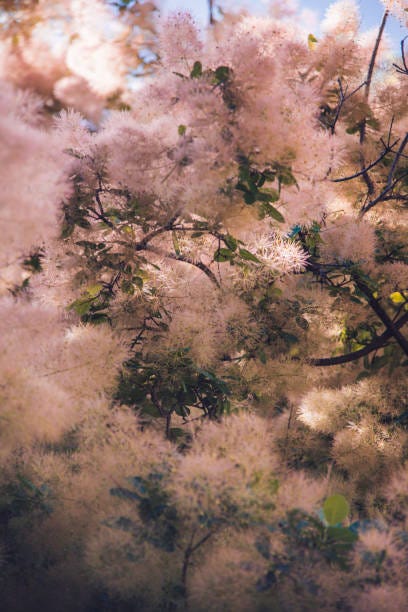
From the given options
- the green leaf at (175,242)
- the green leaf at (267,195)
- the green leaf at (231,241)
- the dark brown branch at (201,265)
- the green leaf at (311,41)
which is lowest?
the dark brown branch at (201,265)

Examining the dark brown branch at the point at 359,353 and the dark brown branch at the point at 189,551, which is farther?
the dark brown branch at the point at 359,353

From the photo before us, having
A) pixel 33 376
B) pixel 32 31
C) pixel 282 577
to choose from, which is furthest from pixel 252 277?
pixel 32 31

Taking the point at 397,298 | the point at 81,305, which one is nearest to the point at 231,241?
the point at 81,305

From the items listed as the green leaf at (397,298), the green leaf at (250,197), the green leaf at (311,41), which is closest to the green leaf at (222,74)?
the green leaf at (250,197)

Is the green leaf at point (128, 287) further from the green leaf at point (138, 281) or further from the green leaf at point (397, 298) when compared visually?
the green leaf at point (397, 298)

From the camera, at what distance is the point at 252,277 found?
1.62 meters

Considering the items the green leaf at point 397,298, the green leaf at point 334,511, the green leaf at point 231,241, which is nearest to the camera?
the green leaf at point 334,511

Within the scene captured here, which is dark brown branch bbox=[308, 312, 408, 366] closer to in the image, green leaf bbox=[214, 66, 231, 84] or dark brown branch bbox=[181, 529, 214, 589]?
dark brown branch bbox=[181, 529, 214, 589]

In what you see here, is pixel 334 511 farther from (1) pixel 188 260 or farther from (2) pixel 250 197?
(1) pixel 188 260

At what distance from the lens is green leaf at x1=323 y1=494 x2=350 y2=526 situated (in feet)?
3.28

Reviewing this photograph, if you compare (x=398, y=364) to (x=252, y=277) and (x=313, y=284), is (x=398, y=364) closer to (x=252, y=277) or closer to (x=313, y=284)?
(x=313, y=284)

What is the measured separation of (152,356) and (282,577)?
0.74 metres

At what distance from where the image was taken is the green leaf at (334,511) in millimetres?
999

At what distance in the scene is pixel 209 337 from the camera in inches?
59.7
